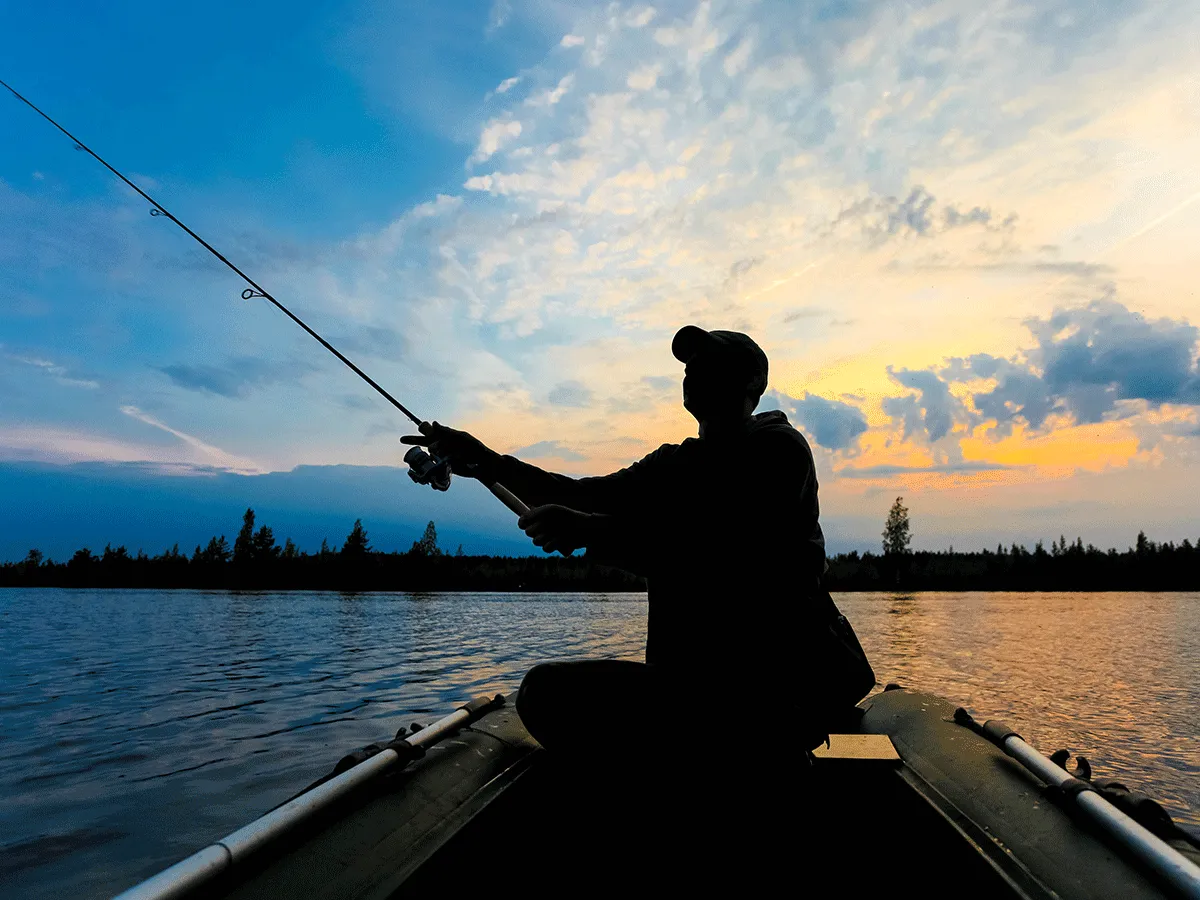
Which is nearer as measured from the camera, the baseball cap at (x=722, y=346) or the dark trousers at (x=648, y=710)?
the dark trousers at (x=648, y=710)

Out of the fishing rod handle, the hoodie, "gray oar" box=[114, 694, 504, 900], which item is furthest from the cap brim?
"gray oar" box=[114, 694, 504, 900]

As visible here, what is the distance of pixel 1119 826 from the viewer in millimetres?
2324

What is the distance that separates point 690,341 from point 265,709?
9466 mm

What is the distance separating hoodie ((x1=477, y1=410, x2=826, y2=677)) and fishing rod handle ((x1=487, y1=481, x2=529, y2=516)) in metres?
1.03

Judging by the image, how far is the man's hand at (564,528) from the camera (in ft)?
7.77

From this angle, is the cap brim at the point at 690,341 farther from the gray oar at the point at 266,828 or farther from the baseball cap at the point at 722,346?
the gray oar at the point at 266,828

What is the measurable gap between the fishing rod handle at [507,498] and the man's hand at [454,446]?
14 centimetres

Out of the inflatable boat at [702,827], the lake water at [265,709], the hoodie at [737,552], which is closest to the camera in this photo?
the inflatable boat at [702,827]

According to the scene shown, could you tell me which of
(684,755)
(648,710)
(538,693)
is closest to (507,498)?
(538,693)

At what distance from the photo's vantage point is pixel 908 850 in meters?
3.01

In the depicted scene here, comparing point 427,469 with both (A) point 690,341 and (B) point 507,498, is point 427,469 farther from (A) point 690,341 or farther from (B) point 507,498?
(A) point 690,341

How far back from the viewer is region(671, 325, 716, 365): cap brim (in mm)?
2656

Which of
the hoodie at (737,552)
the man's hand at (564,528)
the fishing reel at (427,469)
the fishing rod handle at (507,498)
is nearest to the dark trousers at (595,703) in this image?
the hoodie at (737,552)

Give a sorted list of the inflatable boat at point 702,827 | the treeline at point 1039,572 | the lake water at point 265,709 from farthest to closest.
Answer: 1. the treeline at point 1039,572
2. the lake water at point 265,709
3. the inflatable boat at point 702,827
